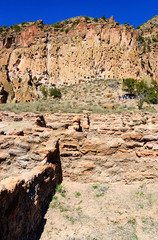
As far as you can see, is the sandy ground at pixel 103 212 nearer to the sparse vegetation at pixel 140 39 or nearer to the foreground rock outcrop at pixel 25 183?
the foreground rock outcrop at pixel 25 183

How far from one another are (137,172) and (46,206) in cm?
259

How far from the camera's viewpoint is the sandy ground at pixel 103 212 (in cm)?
309

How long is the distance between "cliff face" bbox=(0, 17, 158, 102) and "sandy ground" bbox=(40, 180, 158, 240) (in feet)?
118

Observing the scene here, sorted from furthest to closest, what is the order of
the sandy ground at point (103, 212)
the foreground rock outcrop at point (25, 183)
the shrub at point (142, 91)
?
the shrub at point (142, 91)
the sandy ground at point (103, 212)
the foreground rock outcrop at point (25, 183)

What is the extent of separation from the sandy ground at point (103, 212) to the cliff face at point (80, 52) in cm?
3610

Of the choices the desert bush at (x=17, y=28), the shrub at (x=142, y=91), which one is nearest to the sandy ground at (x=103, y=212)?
the shrub at (x=142, y=91)

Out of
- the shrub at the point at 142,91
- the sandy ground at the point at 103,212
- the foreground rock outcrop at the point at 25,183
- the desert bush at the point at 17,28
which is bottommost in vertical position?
the sandy ground at the point at 103,212

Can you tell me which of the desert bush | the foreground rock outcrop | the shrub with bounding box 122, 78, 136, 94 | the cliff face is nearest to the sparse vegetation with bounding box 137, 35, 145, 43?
the cliff face

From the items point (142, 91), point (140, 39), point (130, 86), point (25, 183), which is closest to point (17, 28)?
point (140, 39)

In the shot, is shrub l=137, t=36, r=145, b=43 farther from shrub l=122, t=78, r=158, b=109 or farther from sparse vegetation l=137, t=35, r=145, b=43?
shrub l=122, t=78, r=158, b=109

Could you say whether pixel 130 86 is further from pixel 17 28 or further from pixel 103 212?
pixel 17 28

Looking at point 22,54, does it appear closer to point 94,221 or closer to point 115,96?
point 115,96

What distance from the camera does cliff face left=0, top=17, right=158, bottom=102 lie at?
3828 cm

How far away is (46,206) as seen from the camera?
3.82 m
